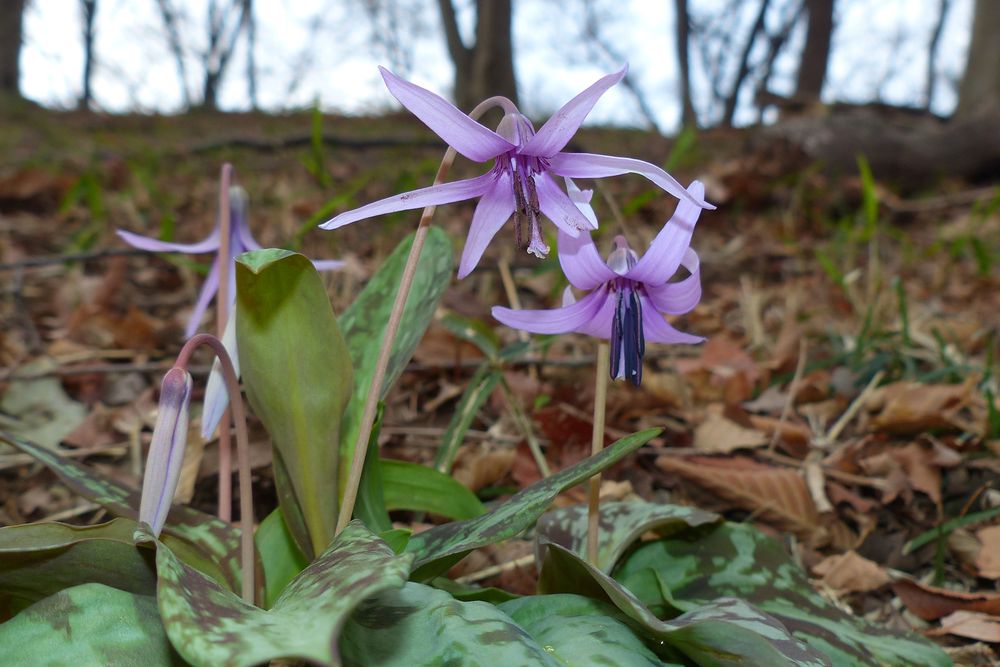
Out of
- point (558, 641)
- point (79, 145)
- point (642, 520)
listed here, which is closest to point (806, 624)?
point (642, 520)

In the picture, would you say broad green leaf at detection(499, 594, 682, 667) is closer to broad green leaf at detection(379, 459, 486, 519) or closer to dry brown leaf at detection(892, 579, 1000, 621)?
broad green leaf at detection(379, 459, 486, 519)

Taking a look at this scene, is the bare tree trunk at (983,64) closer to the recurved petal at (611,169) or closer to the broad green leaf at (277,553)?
the recurved petal at (611,169)

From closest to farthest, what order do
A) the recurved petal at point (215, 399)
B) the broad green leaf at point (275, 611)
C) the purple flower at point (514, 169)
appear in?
the broad green leaf at point (275, 611), the purple flower at point (514, 169), the recurved petal at point (215, 399)

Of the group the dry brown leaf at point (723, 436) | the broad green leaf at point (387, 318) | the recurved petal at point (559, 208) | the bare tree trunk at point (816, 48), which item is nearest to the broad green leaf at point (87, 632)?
the broad green leaf at point (387, 318)

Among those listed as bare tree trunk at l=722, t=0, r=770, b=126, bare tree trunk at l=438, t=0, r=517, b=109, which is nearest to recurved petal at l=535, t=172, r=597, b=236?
bare tree trunk at l=438, t=0, r=517, b=109

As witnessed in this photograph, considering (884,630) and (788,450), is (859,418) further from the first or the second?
(884,630)

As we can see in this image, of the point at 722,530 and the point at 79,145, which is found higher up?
the point at 79,145
